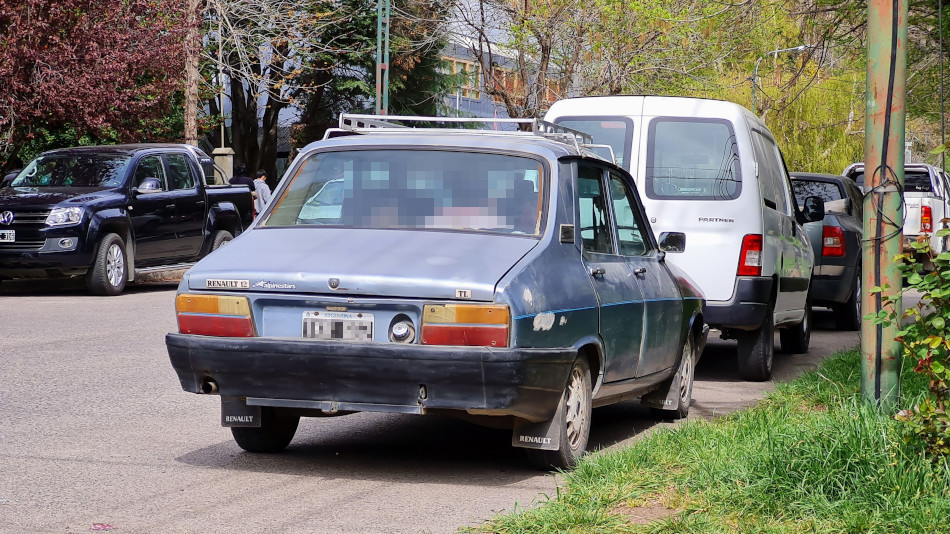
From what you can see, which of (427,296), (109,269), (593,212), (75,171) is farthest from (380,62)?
(427,296)

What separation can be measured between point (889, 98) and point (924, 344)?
1.46m

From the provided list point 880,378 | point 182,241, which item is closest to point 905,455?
point 880,378

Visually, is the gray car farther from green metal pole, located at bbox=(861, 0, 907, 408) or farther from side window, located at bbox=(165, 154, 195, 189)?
side window, located at bbox=(165, 154, 195, 189)

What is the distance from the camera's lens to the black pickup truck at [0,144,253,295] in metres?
16.6

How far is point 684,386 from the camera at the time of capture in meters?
8.15

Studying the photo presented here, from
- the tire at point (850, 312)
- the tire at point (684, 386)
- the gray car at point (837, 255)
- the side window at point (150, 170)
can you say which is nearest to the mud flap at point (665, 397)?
the tire at point (684, 386)

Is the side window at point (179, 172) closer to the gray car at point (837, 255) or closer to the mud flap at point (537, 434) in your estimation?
the gray car at point (837, 255)

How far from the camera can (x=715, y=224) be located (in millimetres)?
9961

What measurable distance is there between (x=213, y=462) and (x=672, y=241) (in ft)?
10.4

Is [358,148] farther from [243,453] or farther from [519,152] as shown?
[243,453]

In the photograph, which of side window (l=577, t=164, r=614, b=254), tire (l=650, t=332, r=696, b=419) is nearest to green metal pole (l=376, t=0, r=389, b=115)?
tire (l=650, t=332, r=696, b=419)

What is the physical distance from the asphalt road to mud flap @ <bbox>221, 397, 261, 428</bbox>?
0.74ft

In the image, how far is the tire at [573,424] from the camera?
6.11 m

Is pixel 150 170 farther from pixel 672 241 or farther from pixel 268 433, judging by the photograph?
pixel 268 433
